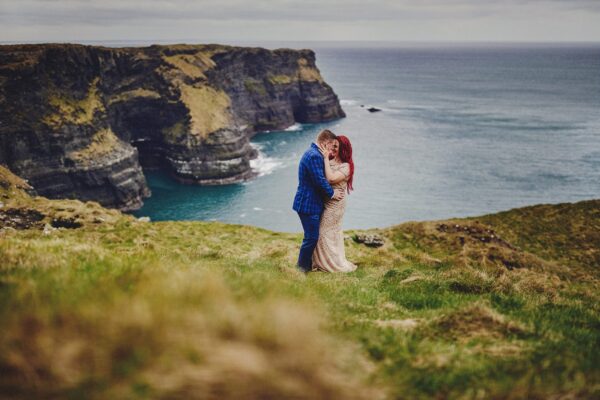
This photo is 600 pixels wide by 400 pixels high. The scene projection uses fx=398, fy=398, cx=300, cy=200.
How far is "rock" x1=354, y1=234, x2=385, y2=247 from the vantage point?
21.2 m

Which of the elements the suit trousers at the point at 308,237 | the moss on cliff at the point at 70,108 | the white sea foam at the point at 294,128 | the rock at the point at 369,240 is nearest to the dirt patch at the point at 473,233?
the rock at the point at 369,240

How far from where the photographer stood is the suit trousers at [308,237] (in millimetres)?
11195

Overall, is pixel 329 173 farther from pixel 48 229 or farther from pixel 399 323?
pixel 48 229

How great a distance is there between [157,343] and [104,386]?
1.41 feet

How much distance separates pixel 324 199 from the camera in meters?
11.6

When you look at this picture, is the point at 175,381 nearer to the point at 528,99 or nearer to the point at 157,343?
the point at 157,343

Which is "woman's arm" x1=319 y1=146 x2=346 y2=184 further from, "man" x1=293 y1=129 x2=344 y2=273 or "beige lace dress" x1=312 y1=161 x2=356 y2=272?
"beige lace dress" x1=312 y1=161 x2=356 y2=272

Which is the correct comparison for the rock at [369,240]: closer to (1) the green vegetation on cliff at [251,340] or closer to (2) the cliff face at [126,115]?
(1) the green vegetation on cliff at [251,340]

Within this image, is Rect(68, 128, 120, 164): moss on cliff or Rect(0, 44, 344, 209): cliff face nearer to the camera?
Rect(0, 44, 344, 209): cliff face

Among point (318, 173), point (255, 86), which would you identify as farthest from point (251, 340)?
point (255, 86)

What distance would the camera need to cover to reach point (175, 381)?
104 inches

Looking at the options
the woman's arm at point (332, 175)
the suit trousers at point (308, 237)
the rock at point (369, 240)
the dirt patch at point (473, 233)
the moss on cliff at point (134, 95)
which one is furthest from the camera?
the moss on cliff at point (134, 95)

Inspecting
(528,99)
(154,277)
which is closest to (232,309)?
(154,277)

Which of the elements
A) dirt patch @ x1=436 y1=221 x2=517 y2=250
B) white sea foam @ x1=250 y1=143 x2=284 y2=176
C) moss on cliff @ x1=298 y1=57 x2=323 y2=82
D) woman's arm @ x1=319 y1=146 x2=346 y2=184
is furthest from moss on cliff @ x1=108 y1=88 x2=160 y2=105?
woman's arm @ x1=319 y1=146 x2=346 y2=184
